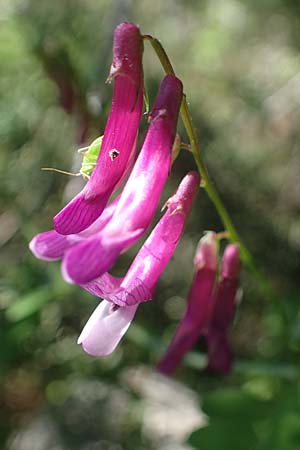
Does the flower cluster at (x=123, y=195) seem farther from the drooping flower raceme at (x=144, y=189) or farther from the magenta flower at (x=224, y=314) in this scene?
the magenta flower at (x=224, y=314)

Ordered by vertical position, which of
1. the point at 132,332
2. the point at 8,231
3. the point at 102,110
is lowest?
the point at 132,332

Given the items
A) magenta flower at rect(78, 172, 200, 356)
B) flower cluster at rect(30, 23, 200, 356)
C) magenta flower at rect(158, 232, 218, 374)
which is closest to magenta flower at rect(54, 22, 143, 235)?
flower cluster at rect(30, 23, 200, 356)

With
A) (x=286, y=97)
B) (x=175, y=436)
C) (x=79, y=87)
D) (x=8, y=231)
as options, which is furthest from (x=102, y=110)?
(x=286, y=97)

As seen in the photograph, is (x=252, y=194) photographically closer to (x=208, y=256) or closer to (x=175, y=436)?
(x=175, y=436)

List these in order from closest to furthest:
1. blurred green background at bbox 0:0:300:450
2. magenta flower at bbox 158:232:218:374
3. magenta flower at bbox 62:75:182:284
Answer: magenta flower at bbox 62:75:182:284 < magenta flower at bbox 158:232:218:374 < blurred green background at bbox 0:0:300:450

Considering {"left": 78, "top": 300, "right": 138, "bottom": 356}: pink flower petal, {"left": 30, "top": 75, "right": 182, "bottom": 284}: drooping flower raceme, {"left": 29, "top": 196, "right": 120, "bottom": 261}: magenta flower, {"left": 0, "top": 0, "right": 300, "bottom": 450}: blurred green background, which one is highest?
{"left": 30, "top": 75, "right": 182, "bottom": 284}: drooping flower raceme

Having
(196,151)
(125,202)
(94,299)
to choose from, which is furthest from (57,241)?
(94,299)

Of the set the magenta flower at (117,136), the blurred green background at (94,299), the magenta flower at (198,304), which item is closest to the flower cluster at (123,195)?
the magenta flower at (117,136)

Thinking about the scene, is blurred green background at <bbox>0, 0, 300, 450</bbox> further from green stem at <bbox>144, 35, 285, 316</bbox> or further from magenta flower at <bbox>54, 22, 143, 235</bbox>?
magenta flower at <bbox>54, 22, 143, 235</bbox>
